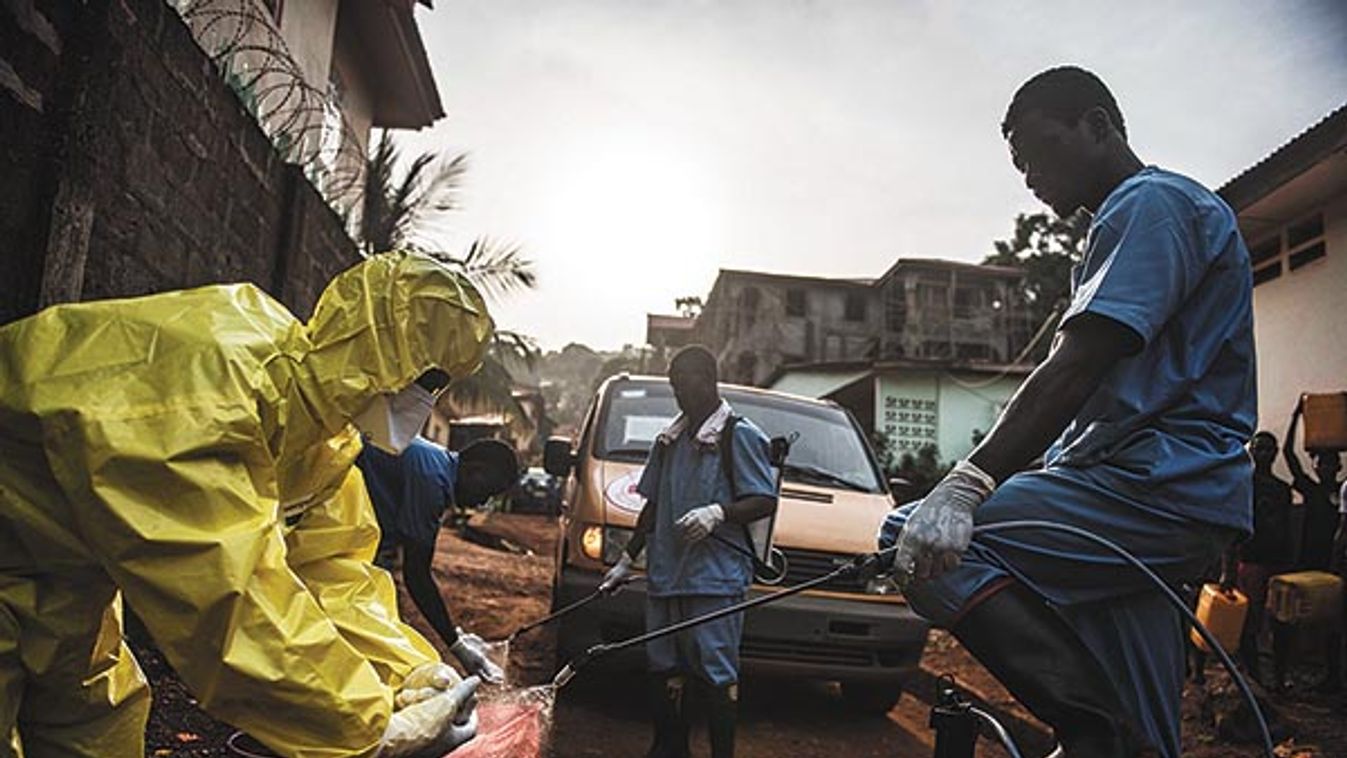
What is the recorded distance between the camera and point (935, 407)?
19.5 meters

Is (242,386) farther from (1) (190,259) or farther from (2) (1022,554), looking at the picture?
(1) (190,259)

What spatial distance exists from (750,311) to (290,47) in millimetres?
25911

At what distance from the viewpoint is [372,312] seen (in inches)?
76.3

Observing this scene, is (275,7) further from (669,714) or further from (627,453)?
(669,714)

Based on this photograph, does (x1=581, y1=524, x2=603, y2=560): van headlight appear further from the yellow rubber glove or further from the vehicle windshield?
the yellow rubber glove

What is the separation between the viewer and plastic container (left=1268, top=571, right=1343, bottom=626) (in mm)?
6043

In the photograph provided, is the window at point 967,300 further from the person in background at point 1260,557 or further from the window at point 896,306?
the person in background at point 1260,557

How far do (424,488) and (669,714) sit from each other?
4.80ft

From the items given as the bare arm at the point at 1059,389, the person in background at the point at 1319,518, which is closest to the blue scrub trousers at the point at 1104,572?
the bare arm at the point at 1059,389

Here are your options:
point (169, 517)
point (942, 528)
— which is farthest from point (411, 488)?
point (942, 528)

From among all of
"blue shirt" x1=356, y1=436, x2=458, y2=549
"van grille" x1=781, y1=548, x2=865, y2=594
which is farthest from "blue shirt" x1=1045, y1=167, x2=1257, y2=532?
"van grille" x1=781, y1=548, x2=865, y2=594

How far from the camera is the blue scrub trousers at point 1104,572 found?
1635 millimetres

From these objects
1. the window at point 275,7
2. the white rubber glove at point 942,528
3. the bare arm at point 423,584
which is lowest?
the bare arm at point 423,584

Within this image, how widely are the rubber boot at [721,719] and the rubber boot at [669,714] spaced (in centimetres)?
24
